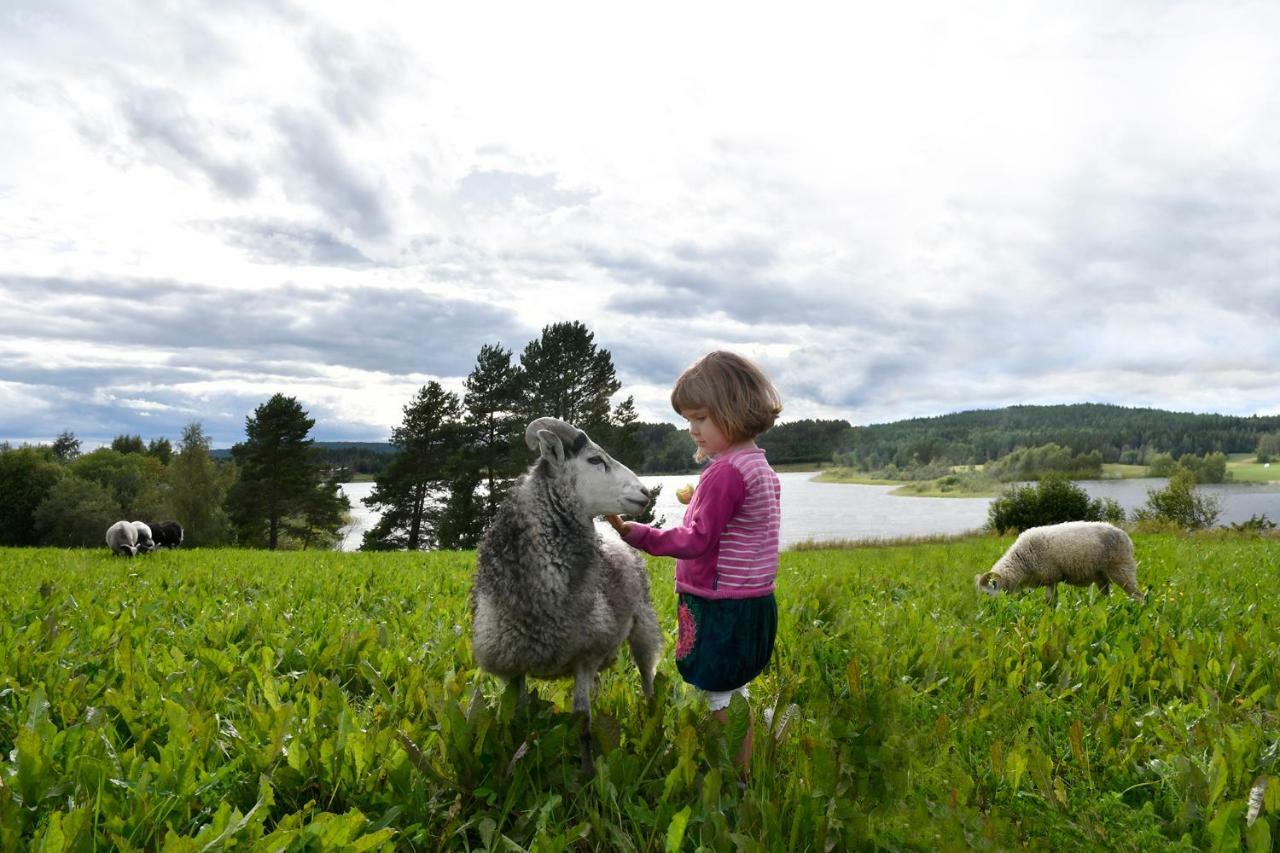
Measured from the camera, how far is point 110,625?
21.5 ft

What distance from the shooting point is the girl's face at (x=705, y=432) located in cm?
387

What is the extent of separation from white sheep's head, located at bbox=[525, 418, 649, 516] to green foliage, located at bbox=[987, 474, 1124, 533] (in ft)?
110

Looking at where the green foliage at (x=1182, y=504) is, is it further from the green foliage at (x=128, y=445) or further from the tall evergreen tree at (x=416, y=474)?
the green foliage at (x=128, y=445)

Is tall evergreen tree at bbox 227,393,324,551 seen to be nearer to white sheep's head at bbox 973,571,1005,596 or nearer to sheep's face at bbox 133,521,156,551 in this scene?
sheep's face at bbox 133,521,156,551

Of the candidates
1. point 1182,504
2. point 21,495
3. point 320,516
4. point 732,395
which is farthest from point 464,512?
point 1182,504

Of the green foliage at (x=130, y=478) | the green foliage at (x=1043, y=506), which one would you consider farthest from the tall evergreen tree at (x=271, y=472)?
the green foliage at (x=1043, y=506)

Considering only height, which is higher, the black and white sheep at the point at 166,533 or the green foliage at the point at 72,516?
the black and white sheep at the point at 166,533

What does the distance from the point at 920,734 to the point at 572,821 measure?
216 centimetres

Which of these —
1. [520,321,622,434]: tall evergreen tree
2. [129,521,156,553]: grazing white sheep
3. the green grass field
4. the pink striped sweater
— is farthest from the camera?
[520,321,622,434]: tall evergreen tree

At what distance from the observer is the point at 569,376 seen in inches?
1220

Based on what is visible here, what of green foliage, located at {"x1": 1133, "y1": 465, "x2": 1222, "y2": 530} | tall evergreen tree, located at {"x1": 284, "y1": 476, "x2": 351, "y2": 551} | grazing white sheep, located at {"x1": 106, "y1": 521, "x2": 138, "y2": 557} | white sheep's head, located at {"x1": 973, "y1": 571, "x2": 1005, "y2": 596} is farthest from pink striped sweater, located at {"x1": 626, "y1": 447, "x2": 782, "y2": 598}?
green foliage, located at {"x1": 1133, "y1": 465, "x2": 1222, "y2": 530}

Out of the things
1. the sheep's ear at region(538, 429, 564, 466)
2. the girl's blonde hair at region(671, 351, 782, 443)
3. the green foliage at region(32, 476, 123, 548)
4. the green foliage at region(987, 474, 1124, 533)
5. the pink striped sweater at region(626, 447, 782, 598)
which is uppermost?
the girl's blonde hair at region(671, 351, 782, 443)

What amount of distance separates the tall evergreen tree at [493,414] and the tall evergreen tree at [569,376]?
106 cm

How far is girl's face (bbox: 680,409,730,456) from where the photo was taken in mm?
3867
